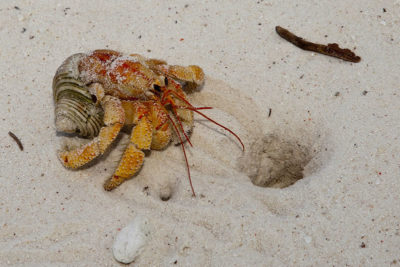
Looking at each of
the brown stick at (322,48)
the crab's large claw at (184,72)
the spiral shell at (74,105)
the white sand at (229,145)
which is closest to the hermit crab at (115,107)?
the spiral shell at (74,105)

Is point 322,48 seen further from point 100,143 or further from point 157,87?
point 100,143

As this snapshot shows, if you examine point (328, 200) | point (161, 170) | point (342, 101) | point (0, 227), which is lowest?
point (0, 227)

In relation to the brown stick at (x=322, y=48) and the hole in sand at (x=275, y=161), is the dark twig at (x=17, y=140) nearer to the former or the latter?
the hole in sand at (x=275, y=161)

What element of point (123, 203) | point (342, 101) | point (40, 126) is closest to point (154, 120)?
point (123, 203)

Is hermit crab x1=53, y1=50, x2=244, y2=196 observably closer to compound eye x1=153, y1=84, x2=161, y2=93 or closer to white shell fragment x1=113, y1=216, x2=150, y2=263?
compound eye x1=153, y1=84, x2=161, y2=93

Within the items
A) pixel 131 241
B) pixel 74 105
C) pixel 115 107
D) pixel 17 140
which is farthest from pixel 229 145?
pixel 17 140

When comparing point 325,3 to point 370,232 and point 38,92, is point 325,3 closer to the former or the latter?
point 370,232

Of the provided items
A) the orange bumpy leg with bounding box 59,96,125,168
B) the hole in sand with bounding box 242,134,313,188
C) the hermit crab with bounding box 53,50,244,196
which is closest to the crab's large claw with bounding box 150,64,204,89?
the hermit crab with bounding box 53,50,244,196
